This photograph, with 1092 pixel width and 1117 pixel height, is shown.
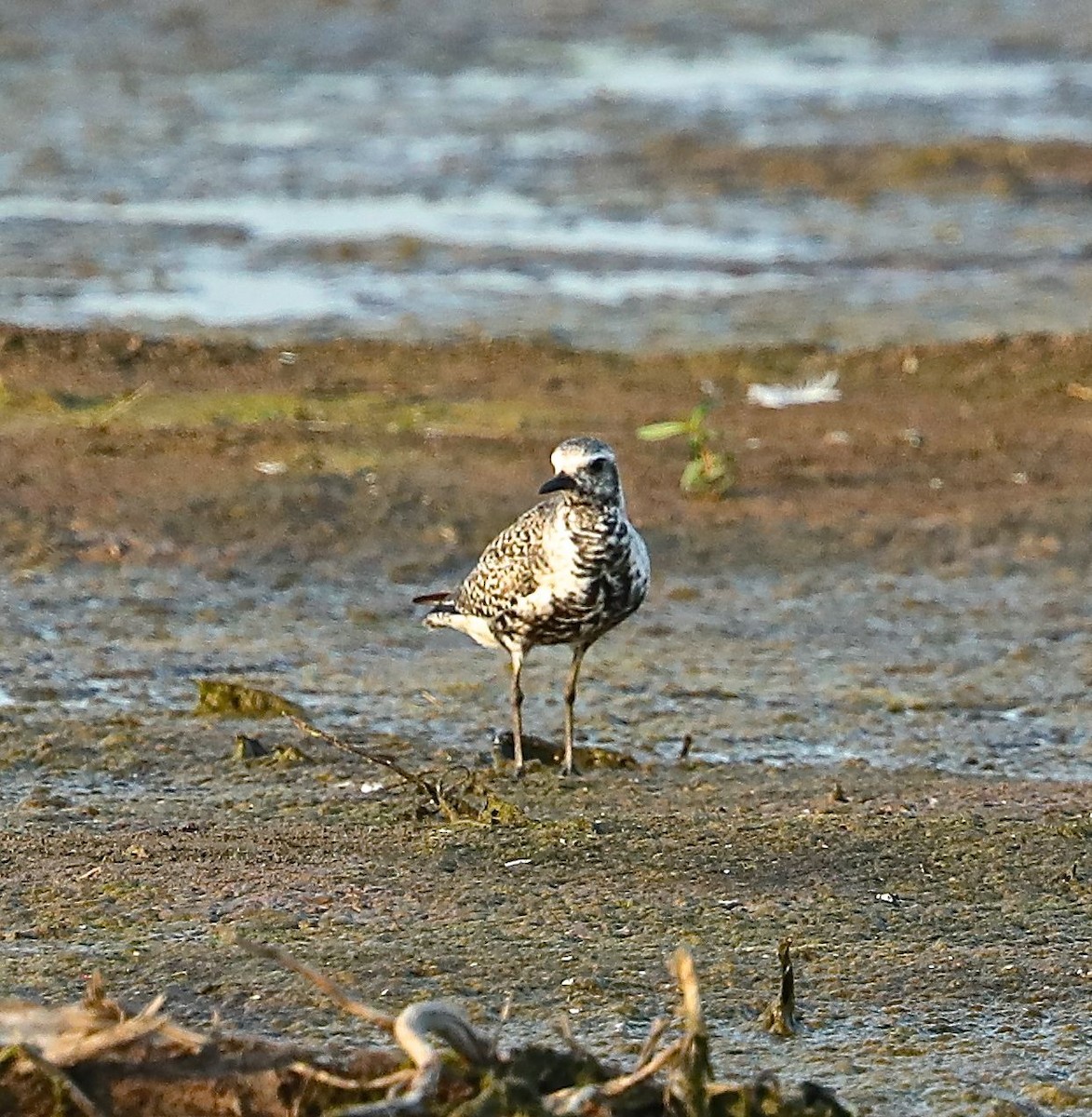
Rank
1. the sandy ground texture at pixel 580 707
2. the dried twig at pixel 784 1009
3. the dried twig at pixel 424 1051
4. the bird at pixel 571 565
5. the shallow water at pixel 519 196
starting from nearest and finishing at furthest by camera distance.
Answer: the dried twig at pixel 424 1051, the dried twig at pixel 784 1009, the sandy ground texture at pixel 580 707, the bird at pixel 571 565, the shallow water at pixel 519 196

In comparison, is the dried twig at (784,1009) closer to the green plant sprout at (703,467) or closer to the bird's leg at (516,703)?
the bird's leg at (516,703)

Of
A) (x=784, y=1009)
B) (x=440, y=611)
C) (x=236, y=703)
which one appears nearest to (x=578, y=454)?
(x=440, y=611)

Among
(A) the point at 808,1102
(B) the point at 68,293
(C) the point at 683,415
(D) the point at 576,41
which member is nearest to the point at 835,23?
(D) the point at 576,41

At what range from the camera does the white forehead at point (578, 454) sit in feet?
22.0

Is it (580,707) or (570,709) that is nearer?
(570,709)

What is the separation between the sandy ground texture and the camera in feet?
16.5

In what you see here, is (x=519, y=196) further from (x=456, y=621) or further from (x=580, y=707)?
(x=456, y=621)

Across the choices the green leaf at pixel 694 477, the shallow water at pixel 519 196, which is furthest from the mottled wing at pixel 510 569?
the shallow water at pixel 519 196

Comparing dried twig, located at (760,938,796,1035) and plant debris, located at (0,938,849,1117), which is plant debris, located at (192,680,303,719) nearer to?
dried twig, located at (760,938,796,1035)

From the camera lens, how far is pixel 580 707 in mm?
7848

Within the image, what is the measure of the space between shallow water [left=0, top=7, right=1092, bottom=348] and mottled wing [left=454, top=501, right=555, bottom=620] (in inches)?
246

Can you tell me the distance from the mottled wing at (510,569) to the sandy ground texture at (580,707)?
1.49 ft

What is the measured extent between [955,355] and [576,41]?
41.5 ft

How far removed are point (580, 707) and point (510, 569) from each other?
1.02 m
